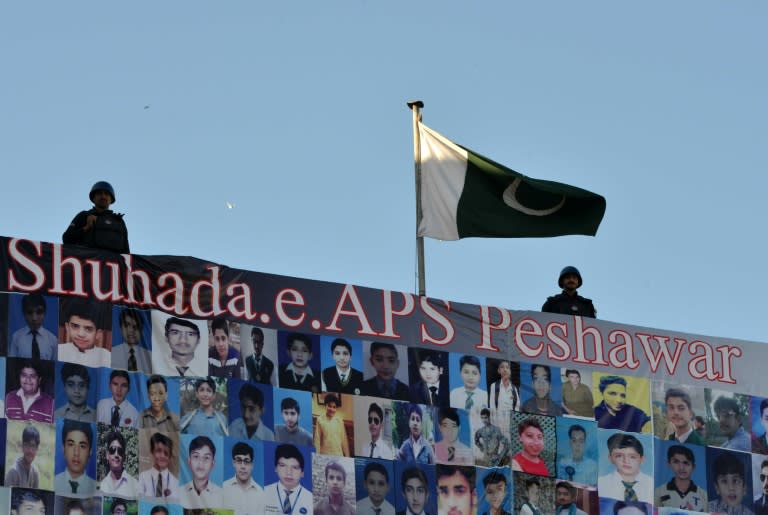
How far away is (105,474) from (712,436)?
829 centimetres

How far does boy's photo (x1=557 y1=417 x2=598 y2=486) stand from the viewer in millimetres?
31250

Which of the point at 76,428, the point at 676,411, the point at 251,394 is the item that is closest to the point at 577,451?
the point at 676,411

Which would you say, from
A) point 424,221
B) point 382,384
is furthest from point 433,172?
point 382,384

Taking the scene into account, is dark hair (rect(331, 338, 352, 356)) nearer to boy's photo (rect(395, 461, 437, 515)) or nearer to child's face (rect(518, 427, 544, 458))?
boy's photo (rect(395, 461, 437, 515))

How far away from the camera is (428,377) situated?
30.9m

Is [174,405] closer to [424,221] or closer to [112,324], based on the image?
[112,324]

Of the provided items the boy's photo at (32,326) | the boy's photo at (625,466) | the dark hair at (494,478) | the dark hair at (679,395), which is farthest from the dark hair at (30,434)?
the dark hair at (679,395)

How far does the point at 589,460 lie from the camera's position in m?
31.4

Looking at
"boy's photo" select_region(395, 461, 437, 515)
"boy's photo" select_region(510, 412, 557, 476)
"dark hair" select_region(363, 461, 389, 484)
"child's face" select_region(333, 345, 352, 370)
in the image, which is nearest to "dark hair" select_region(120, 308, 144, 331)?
"child's face" select_region(333, 345, 352, 370)

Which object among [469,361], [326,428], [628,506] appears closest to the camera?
[326,428]

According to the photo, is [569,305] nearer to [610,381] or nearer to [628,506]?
[610,381]

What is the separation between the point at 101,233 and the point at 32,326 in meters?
1.54

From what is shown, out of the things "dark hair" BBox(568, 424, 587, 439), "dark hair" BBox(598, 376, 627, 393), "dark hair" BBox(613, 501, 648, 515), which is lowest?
"dark hair" BBox(613, 501, 648, 515)

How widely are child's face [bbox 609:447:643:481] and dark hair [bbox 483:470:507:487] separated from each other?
63.0 inches
